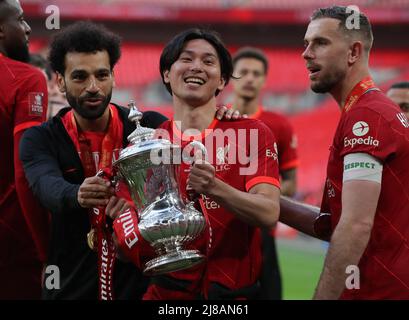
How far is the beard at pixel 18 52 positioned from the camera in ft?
12.3

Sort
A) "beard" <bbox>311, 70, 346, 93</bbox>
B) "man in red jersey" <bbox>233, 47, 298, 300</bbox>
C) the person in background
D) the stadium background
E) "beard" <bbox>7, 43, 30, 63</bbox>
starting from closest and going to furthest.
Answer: "beard" <bbox>311, 70, 346, 93</bbox> < "beard" <bbox>7, 43, 30, 63</bbox> < the person in background < "man in red jersey" <bbox>233, 47, 298, 300</bbox> < the stadium background

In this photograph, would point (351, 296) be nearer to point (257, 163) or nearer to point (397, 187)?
point (397, 187)

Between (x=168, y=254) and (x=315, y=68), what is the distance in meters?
1.00

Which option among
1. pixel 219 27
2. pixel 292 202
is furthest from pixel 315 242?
pixel 292 202

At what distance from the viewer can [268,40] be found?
19438 mm

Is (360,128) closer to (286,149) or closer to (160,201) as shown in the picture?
(160,201)

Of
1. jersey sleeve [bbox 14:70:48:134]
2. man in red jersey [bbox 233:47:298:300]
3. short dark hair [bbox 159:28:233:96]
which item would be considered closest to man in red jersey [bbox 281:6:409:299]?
short dark hair [bbox 159:28:233:96]

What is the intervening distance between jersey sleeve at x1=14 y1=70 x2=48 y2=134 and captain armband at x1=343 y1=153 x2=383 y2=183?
157 cm

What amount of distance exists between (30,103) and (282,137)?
9.67ft

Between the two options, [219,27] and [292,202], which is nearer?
[292,202]

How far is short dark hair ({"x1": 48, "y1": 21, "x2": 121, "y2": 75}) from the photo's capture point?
3.41 meters

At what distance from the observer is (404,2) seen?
61.7ft

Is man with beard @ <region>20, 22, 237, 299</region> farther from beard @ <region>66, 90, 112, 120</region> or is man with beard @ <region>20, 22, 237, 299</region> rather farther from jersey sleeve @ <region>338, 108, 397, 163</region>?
jersey sleeve @ <region>338, 108, 397, 163</region>

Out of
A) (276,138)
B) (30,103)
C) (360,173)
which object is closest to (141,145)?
(360,173)
